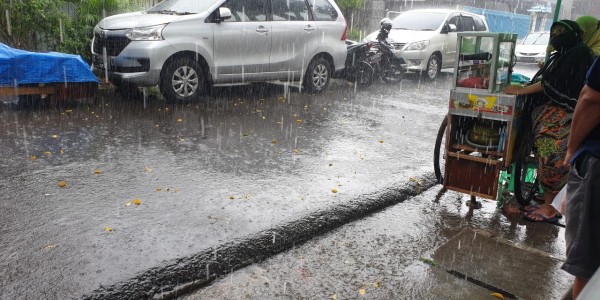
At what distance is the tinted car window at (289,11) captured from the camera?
9.59 metres

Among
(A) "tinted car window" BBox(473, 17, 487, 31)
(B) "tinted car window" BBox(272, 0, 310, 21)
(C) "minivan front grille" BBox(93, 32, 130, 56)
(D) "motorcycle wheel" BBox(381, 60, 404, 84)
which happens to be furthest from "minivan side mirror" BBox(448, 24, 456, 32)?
(C) "minivan front grille" BBox(93, 32, 130, 56)

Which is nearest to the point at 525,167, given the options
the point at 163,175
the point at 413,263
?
the point at 413,263

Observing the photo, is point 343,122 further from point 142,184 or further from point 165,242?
point 165,242

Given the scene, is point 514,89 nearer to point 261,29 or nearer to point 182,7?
point 261,29

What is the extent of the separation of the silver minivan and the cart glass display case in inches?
194

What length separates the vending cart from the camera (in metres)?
4.41

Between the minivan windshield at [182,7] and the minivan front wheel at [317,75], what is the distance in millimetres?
2614

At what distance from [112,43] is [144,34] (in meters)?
0.58

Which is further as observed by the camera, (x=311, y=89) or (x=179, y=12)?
(x=311, y=89)

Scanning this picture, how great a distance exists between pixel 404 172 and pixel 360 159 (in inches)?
24.2

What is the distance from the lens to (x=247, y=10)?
9.09m

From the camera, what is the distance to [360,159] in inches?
240

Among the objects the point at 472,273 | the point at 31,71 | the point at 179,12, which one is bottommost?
the point at 472,273

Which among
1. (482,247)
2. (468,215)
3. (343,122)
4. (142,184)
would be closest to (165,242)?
(142,184)
